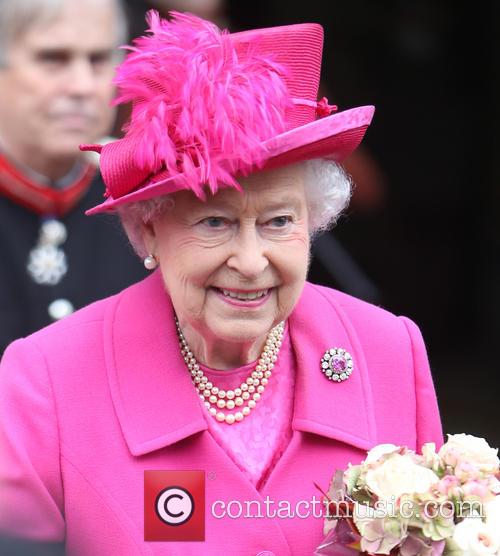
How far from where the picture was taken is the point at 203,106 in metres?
2.77

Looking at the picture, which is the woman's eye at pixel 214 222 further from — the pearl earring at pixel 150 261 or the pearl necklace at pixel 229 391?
the pearl necklace at pixel 229 391

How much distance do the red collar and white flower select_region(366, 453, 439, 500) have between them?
220 cm

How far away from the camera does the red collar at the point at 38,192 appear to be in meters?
4.48

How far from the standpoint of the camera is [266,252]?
287 cm

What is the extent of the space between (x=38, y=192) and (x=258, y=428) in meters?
1.75

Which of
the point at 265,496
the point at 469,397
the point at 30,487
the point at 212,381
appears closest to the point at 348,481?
the point at 265,496

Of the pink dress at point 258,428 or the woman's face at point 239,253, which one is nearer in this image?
the woman's face at point 239,253

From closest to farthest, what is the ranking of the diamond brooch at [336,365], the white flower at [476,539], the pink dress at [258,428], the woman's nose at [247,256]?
the white flower at [476,539]
the woman's nose at [247,256]
the pink dress at [258,428]
the diamond brooch at [336,365]

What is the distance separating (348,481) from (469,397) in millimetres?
5472

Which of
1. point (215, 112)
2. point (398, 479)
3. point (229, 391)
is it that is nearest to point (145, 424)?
point (229, 391)

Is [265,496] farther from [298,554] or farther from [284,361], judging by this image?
[284,361]

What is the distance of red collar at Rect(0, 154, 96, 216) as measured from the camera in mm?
4480

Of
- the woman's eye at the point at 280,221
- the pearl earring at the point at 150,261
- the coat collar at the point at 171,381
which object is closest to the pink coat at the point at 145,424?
the coat collar at the point at 171,381

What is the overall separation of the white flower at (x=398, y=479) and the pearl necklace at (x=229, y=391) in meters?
0.49
